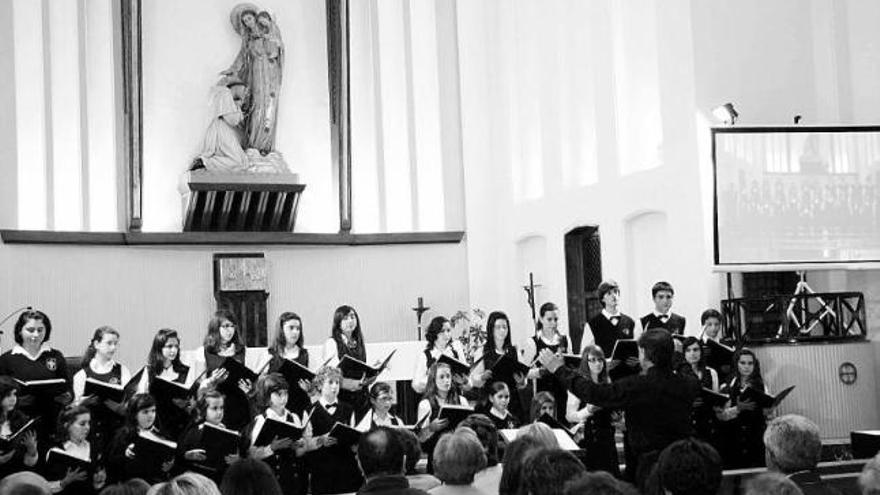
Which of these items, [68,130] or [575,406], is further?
[68,130]

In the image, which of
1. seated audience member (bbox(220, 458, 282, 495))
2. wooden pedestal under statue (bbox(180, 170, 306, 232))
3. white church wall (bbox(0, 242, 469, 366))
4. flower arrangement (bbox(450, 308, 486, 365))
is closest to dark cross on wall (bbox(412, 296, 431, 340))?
white church wall (bbox(0, 242, 469, 366))

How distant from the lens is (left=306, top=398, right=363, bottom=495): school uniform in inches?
275

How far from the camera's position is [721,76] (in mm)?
10758

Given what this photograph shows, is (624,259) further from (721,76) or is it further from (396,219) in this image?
(396,219)

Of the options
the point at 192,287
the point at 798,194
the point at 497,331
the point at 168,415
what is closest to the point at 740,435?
the point at 497,331

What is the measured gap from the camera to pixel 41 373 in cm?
725

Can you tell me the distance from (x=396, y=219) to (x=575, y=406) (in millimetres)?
6350

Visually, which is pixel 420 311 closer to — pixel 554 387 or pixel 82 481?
pixel 554 387

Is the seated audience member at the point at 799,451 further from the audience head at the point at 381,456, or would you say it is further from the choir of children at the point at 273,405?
the choir of children at the point at 273,405

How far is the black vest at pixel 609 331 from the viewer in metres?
8.67

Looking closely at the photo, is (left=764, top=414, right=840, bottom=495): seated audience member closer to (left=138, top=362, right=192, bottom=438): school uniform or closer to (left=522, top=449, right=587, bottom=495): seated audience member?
(left=522, top=449, right=587, bottom=495): seated audience member

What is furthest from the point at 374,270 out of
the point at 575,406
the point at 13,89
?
the point at 575,406

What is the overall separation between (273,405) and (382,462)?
2916 mm

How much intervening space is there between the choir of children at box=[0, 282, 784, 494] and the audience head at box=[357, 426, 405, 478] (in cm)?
237
